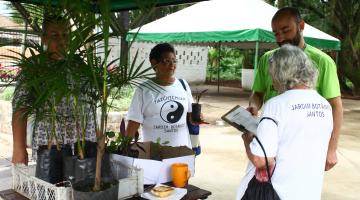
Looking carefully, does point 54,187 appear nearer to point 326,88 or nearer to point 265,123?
point 265,123

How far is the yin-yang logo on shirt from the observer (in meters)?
2.61

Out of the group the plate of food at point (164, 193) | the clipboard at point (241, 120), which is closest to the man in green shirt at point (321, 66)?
the clipboard at point (241, 120)

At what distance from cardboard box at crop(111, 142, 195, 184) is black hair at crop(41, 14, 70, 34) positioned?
2.22 ft

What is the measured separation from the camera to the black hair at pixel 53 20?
1.78 meters

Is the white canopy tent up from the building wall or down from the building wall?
up

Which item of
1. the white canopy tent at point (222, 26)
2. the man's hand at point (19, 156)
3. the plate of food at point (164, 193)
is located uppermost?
the white canopy tent at point (222, 26)

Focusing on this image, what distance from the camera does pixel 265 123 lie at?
1619 millimetres

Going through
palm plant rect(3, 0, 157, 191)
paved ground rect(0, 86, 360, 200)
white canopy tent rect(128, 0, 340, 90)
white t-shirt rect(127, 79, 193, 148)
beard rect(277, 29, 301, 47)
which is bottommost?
paved ground rect(0, 86, 360, 200)

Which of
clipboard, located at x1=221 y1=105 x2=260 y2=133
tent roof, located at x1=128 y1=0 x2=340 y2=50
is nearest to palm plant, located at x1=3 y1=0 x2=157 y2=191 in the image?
clipboard, located at x1=221 y1=105 x2=260 y2=133

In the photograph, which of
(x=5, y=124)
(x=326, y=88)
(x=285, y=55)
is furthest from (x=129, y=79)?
(x=5, y=124)

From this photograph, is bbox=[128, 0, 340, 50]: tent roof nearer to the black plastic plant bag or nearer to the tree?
the black plastic plant bag

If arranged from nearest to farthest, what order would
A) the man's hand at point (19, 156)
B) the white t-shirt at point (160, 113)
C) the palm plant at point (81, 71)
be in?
the palm plant at point (81, 71), the man's hand at point (19, 156), the white t-shirt at point (160, 113)

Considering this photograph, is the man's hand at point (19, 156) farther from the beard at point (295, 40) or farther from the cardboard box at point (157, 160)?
the beard at point (295, 40)

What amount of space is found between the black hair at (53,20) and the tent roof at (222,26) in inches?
194
